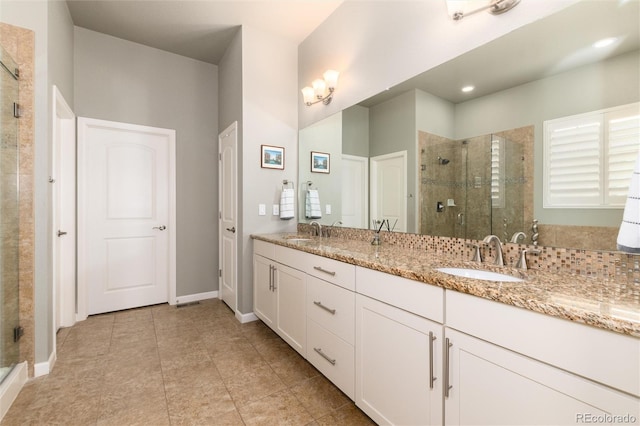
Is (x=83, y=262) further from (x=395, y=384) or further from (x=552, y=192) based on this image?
(x=552, y=192)

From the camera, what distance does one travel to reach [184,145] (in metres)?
3.52

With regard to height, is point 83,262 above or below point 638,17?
below

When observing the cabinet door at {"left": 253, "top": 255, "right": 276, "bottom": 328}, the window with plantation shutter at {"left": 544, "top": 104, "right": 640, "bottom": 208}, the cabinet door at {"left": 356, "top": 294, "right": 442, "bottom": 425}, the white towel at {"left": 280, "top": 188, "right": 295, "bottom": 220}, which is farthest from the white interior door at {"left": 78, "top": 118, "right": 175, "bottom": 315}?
the window with plantation shutter at {"left": 544, "top": 104, "right": 640, "bottom": 208}

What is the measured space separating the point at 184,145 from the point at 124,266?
61.0 inches

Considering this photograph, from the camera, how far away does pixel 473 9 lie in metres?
1.57

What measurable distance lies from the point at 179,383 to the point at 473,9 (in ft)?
9.38

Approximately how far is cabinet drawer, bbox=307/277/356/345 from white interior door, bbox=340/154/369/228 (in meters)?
0.75

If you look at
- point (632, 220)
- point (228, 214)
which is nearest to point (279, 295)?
point (228, 214)

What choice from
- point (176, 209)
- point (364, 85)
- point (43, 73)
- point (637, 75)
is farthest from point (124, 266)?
point (637, 75)

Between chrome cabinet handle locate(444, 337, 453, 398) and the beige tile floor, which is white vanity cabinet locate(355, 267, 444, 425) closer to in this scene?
chrome cabinet handle locate(444, 337, 453, 398)

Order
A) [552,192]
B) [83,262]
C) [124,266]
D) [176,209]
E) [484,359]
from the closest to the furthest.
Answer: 1. [484,359]
2. [552,192]
3. [83,262]
4. [124,266]
5. [176,209]

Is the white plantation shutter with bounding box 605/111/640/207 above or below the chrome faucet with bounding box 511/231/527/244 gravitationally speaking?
above

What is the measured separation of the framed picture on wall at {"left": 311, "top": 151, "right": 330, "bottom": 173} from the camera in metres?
2.88

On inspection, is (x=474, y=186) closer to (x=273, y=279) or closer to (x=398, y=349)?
(x=398, y=349)
